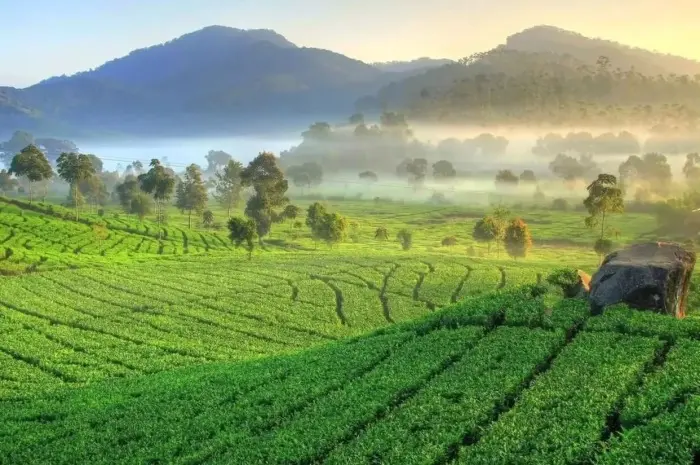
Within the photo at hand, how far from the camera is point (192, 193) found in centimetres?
15900

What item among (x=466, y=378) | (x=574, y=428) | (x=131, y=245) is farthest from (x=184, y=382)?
(x=131, y=245)

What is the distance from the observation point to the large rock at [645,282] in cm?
3450

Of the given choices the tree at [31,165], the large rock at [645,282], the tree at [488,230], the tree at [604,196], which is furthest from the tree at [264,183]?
the large rock at [645,282]

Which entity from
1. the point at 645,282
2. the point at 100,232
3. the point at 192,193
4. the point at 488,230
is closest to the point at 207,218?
the point at 192,193

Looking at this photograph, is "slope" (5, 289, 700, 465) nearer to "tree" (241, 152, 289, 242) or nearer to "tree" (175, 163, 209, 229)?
"tree" (241, 152, 289, 242)

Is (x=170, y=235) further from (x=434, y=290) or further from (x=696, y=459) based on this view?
(x=696, y=459)

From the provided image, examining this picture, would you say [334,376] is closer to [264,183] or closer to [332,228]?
[332,228]

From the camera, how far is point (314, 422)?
83.9 ft

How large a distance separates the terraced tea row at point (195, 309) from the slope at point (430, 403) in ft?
30.1

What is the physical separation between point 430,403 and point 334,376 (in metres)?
8.00

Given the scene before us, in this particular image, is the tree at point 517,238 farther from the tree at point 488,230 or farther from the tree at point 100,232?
the tree at point 100,232

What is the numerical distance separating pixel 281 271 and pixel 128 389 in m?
45.3

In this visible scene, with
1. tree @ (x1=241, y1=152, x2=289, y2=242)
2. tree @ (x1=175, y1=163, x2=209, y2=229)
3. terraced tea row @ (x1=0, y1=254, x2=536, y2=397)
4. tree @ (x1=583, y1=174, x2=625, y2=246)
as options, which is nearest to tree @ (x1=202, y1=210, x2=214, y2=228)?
tree @ (x1=175, y1=163, x2=209, y2=229)

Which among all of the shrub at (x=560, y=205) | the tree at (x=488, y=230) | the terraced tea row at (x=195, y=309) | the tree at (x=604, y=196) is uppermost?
the tree at (x=604, y=196)
